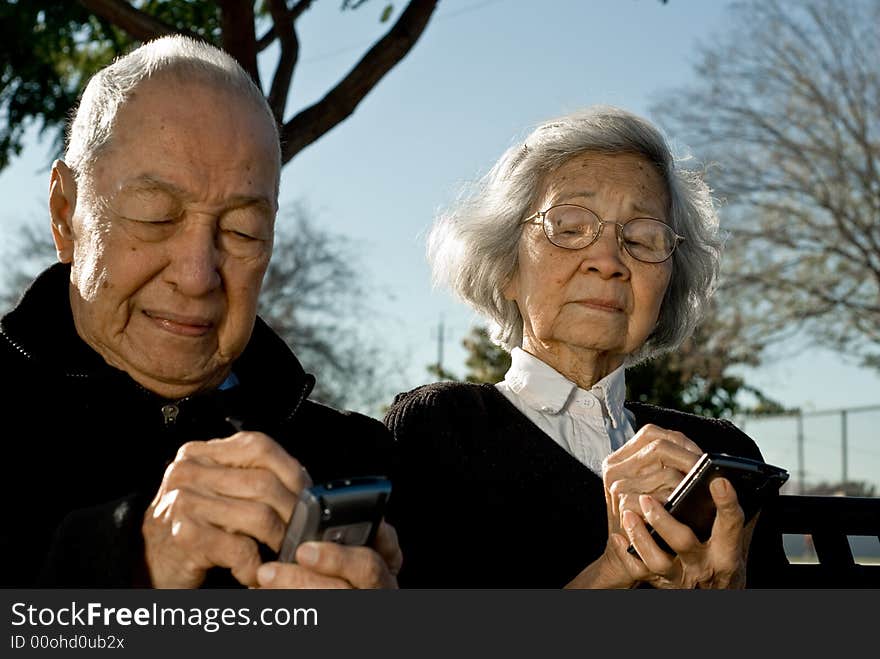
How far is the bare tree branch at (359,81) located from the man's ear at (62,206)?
274cm

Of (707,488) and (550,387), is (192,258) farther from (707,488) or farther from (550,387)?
(550,387)

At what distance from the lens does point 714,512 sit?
235 centimetres

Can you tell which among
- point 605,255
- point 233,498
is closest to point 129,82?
point 233,498

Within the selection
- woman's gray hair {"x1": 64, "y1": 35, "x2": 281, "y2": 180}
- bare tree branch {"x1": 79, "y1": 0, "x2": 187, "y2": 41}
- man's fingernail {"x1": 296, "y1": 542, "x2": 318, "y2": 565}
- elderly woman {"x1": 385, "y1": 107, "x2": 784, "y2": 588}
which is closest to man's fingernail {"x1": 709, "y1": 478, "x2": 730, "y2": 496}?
elderly woman {"x1": 385, "y1": 107, "x2": 784, "y2": 588}

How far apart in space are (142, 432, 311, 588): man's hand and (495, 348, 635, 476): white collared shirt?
1742 mm

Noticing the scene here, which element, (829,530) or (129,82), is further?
(829,530)

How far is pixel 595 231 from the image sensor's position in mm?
3314

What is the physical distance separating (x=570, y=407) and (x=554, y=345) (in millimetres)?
178

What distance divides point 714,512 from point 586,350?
106cm

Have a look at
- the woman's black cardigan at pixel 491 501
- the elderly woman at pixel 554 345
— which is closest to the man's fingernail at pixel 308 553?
the elderly woman at pixel 554 345

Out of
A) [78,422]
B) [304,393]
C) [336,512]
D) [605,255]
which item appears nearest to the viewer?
[336,512]

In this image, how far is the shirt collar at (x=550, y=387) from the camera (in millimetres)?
3342
